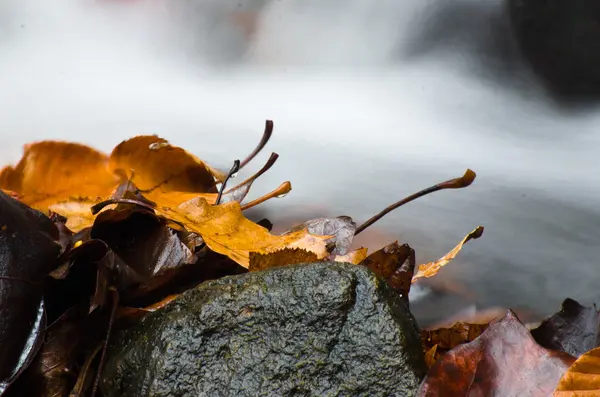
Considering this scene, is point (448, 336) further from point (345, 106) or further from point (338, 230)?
point (345, 106)

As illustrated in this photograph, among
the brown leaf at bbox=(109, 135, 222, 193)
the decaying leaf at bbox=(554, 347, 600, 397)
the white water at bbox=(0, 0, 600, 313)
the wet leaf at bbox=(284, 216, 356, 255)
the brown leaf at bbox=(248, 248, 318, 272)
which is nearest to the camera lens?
the decaying leaf at bbox=(554, 347, 600, 397)

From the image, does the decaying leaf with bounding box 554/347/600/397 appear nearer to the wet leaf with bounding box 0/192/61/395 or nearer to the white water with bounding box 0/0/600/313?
the wet leaf with bounding box 0/192/61/395

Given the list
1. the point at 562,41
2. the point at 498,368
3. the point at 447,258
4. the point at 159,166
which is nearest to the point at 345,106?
the point at 562,41

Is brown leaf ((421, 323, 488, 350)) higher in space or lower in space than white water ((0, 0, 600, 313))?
lower

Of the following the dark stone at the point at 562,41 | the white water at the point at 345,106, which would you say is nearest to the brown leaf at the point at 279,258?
the white water at the point at 345,106

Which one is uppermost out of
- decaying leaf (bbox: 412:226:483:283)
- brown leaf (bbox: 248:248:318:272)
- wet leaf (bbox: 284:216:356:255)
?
brown leaf (bbox: 248:248:318:272)

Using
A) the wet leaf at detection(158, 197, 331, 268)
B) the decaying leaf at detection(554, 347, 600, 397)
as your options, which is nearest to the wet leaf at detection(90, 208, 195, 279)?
the wet leaf at detection(158, 197, 331, 268)
